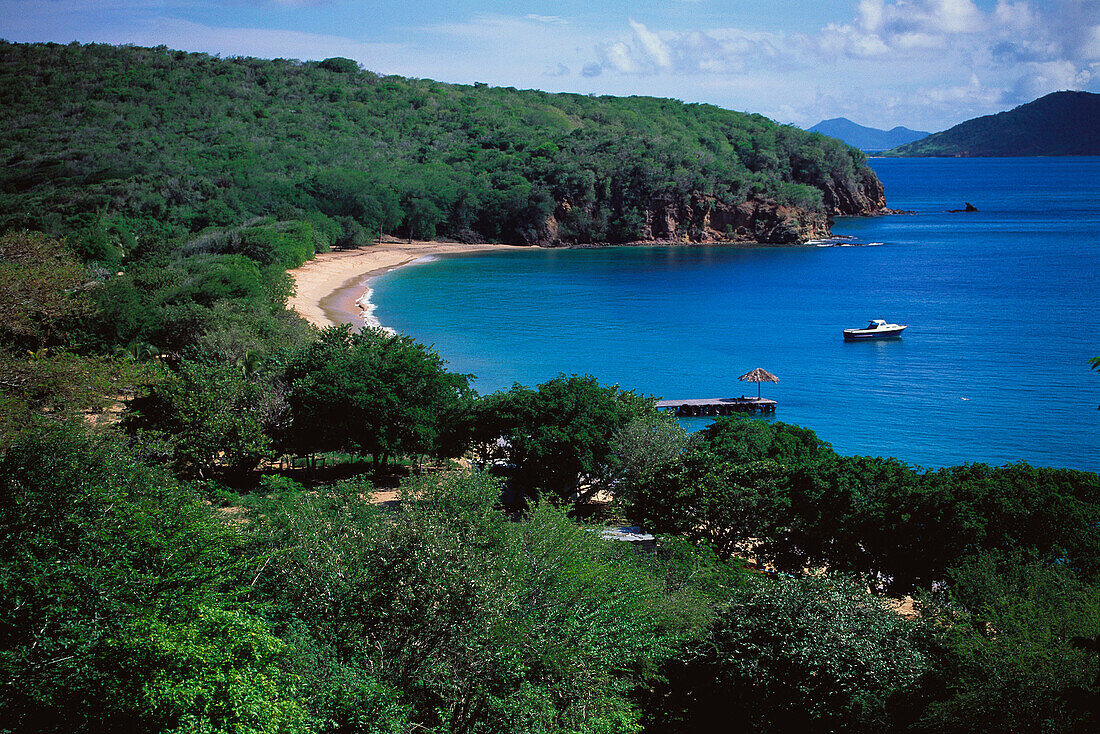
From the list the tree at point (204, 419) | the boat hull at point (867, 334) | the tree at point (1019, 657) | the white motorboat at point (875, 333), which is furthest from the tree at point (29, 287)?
the white motorboat at point (875, 333)

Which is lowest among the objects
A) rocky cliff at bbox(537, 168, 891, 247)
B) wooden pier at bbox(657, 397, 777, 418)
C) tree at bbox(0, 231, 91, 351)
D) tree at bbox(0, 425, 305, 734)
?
wooden pier at bbox(657, 397, 777, 418)

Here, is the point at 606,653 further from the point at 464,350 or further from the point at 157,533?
the point at 464,350

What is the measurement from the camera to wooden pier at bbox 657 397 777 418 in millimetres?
38594

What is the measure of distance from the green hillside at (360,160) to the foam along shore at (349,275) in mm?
3289

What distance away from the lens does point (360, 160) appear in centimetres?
11075

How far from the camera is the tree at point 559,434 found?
882 inches

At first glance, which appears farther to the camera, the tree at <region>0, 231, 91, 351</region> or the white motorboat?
the white motorboat

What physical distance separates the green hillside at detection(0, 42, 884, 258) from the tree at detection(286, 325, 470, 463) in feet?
176

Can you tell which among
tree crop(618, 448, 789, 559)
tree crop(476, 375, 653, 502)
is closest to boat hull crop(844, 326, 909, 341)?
tree crop(476, 375, 653, 502)

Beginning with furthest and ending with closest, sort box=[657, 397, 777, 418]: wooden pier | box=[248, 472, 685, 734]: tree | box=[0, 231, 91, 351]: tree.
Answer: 1. box=[657, 397, 777, 418]: wooden pier
2. box=[0, 231, 91, 351]: tree
3. box=[248, 472, 685, 734]: tree

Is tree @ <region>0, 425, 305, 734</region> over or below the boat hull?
over

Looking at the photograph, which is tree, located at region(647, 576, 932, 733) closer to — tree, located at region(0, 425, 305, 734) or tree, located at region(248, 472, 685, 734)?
tree, located at region(248, 472, 685, 734)

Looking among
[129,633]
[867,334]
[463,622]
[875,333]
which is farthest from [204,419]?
[875,333]

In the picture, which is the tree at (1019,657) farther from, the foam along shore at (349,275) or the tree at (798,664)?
the foam along shore at (349,275)
